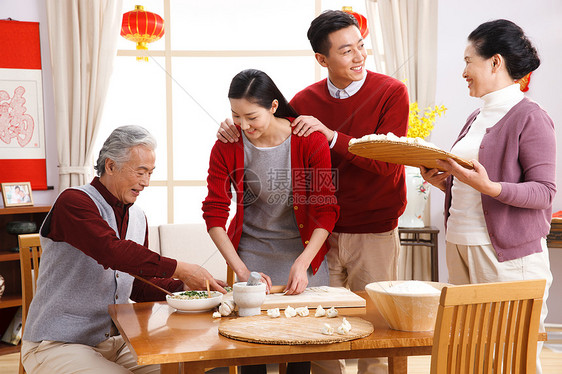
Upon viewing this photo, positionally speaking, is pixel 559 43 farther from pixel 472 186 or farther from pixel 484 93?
pixel 472 186

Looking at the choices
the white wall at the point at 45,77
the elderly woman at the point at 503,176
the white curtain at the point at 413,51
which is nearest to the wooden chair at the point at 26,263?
the elderly woman at the point at 503,176

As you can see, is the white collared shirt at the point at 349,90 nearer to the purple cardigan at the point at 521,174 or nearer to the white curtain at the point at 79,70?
the purple cardigan at the point at 521,174

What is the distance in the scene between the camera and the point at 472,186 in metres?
1.85

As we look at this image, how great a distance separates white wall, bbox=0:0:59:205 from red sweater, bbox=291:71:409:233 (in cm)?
303

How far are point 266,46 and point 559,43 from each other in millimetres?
2285

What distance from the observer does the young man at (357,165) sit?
2.14 meters

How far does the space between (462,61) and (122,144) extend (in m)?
3.28

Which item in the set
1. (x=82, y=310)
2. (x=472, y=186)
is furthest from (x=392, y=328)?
(x=82, y=310)

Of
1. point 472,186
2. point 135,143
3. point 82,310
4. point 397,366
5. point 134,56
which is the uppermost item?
point 134,56

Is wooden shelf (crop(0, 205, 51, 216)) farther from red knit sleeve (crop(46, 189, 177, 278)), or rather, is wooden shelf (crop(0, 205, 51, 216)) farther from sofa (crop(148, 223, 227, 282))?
red knit sleeve (crop(46, 189, 177, 278))

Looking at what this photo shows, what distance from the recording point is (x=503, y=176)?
1947 mm

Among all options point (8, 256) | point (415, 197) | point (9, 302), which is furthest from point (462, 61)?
point (9, 302)

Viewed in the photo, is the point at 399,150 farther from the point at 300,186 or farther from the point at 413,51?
the point at 413,51

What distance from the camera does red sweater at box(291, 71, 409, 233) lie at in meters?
2.15
